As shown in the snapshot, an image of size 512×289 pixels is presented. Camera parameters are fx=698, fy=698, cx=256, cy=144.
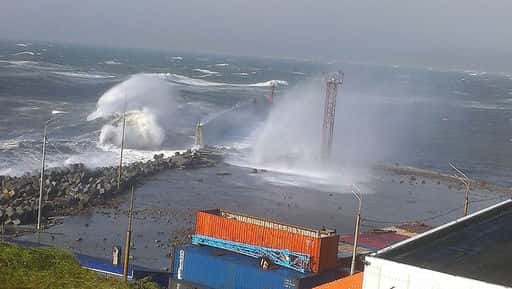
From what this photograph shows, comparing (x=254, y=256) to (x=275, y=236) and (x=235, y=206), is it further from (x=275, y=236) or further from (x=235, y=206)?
(x=235, y=206)

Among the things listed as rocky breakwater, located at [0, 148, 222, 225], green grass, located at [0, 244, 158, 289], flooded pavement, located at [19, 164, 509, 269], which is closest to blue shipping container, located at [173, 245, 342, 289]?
flooded pavement, located at [19, 164, 509, 269]

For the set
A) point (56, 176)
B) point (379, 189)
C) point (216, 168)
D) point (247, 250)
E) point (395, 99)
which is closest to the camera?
point (247, 250)

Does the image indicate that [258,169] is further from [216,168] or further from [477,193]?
[477,193]

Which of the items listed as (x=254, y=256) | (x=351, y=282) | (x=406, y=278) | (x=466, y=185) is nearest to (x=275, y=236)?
(x=254, y=256)

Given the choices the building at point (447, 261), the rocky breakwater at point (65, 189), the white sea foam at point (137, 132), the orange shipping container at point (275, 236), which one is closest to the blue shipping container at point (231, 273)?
the orange shipping container at point (275, 236)

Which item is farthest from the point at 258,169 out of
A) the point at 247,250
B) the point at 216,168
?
the point at 247,250

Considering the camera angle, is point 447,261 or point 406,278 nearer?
point 406,278
